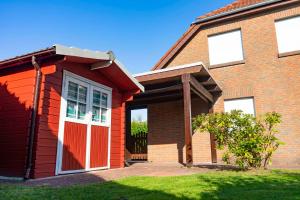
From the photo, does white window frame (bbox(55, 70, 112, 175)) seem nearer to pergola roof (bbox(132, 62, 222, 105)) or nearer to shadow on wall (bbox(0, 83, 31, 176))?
shadow on wall (bbox(0, 83, 31, 176))

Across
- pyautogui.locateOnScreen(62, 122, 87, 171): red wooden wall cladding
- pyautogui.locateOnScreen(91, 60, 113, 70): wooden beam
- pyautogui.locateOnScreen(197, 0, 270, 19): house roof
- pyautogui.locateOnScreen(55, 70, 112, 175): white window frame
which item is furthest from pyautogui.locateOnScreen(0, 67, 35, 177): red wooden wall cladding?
pyautogui.locateOnScreen(197, 0, 270, 19): house roof

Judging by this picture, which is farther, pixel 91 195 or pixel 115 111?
pixel 115 111

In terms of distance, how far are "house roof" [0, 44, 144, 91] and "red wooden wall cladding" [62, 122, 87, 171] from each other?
1.84 meters

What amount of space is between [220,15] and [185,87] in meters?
5.75

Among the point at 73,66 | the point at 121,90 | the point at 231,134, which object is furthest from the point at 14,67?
the point at 231,134

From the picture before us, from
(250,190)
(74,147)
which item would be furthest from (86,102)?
(250,190)

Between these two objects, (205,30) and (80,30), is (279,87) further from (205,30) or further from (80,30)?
(80,30)

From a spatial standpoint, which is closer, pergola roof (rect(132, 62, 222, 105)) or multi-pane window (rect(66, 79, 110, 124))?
multi-pane window (rect(66, 79, 110, 124))

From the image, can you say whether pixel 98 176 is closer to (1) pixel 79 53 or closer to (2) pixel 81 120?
(2) pixel 81 120

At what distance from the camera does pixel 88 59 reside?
7.42 m

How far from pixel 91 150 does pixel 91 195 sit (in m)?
3.83

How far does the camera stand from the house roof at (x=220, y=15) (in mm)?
11612

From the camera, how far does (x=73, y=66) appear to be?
7.30 meters

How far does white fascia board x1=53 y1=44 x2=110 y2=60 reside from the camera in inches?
230
